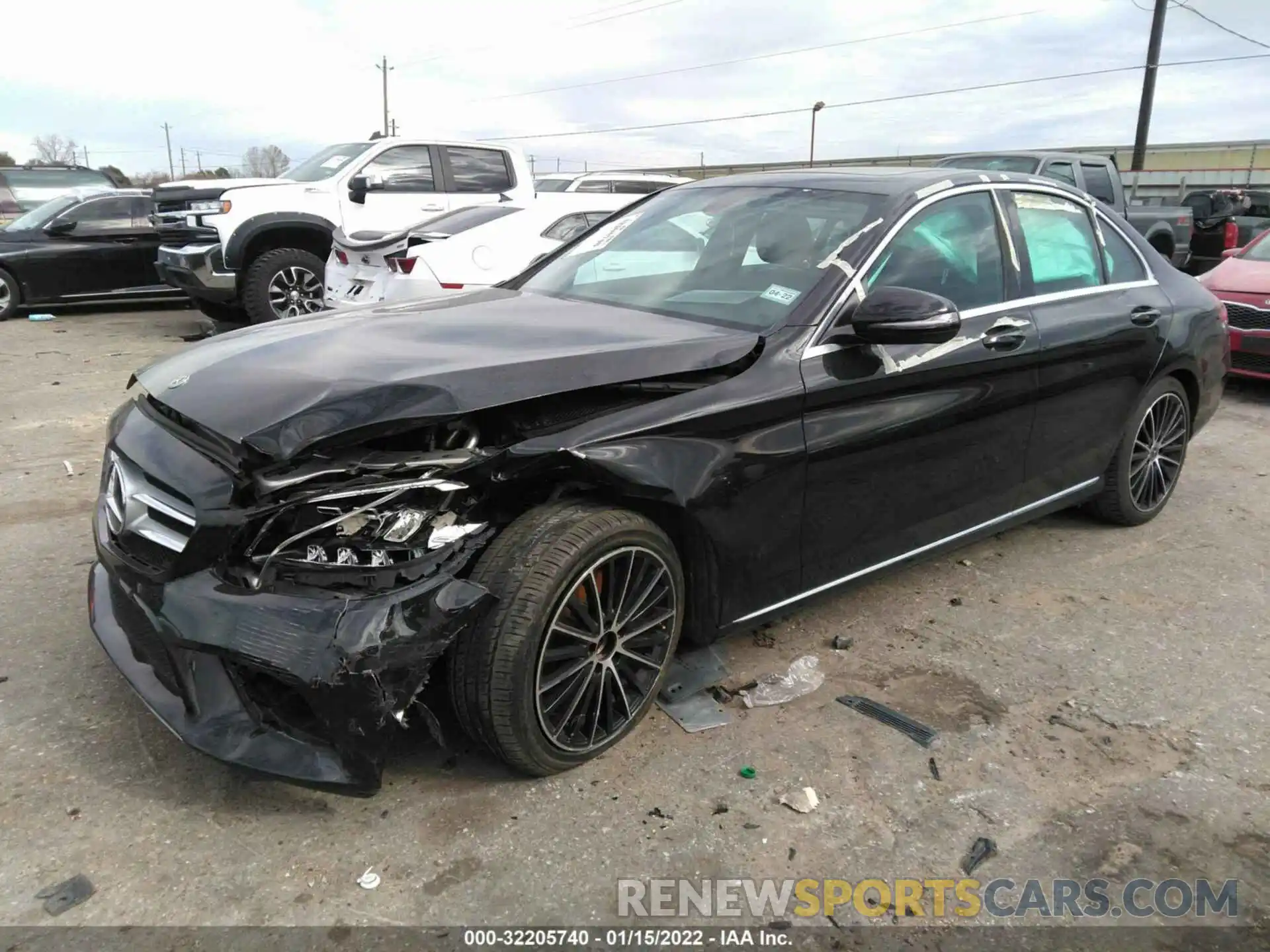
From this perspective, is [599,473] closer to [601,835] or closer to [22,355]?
[601,835]

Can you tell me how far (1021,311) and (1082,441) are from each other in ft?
2.60

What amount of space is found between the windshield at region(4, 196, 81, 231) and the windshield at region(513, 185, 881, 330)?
10.3 metres

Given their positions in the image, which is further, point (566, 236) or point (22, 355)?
point (22, 355)

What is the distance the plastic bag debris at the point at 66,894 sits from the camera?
7.09ft

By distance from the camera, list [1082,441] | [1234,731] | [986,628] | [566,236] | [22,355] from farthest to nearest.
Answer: [22,355]
[566,236]
[1082,441]
[986,628]
[1234,731]

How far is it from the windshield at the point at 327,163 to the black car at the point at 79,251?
2636mm

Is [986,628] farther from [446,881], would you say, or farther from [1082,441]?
[446,881]

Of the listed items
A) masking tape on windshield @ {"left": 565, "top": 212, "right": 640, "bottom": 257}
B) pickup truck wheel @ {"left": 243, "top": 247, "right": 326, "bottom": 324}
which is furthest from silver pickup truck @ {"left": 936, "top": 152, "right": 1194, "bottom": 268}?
pickup truck wheel @ {"left": 243, "top": 247, "right": 326, "bottom": 324}

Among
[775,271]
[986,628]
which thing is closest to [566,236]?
[775,271]

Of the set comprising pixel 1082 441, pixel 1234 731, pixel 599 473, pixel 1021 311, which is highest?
pixel 1021 311

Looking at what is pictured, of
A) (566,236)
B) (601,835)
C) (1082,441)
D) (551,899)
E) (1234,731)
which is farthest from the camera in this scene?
(566,236)

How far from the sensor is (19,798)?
253 cm

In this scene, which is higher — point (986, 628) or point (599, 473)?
point (599, 473)

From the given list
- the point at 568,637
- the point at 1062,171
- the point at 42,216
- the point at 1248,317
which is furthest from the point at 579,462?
the point at 42,216
